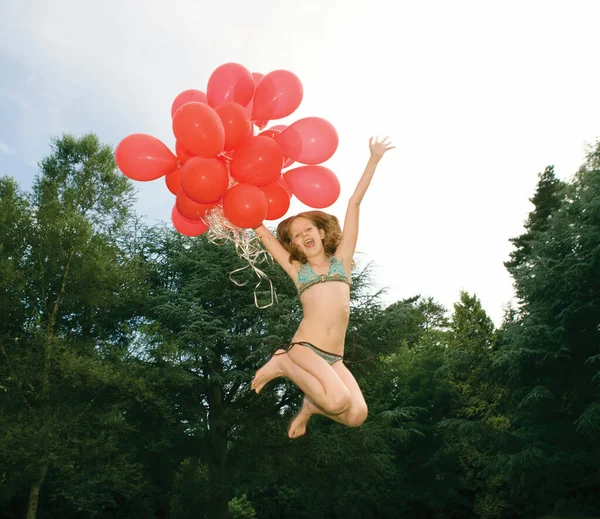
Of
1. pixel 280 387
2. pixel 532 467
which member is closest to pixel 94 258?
pixel 280 387

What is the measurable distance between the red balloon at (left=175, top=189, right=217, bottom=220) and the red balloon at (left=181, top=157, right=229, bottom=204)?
0.37 metres

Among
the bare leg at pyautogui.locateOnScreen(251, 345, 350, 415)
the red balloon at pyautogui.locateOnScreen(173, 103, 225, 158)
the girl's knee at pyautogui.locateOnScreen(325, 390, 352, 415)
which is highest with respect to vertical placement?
the red balloon at pyautogui.locateOnScreen(173, 103, 225, 158)

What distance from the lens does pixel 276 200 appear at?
4496 mm

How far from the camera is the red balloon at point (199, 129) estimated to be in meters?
3.84

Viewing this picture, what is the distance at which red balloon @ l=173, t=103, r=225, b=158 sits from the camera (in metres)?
3.84

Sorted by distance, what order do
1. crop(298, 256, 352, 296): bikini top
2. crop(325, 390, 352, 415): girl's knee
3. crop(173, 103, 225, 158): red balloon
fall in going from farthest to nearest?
crop(298, 256, 352, 296): bikini top → crop(173, 103, 225, 158): red balloon → crop(325, 390, 352, 415): girl's knee

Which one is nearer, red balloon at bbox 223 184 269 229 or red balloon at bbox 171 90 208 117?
red balloon at bbox 223 184 269 229

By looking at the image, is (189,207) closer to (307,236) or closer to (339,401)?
(307,236)

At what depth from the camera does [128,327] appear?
1662 centimetres

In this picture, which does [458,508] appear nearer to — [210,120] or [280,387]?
[280,387]

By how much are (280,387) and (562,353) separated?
8.84 m

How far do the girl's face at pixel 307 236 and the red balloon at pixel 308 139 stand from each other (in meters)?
0.61

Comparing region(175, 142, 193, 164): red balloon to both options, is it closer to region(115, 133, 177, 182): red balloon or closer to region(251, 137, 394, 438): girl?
region(115, 133, 177, 182): red balloon

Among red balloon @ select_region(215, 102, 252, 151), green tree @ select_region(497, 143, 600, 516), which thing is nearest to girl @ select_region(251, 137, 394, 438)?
red balloon @ select_region(215, 102, 252, 151)
